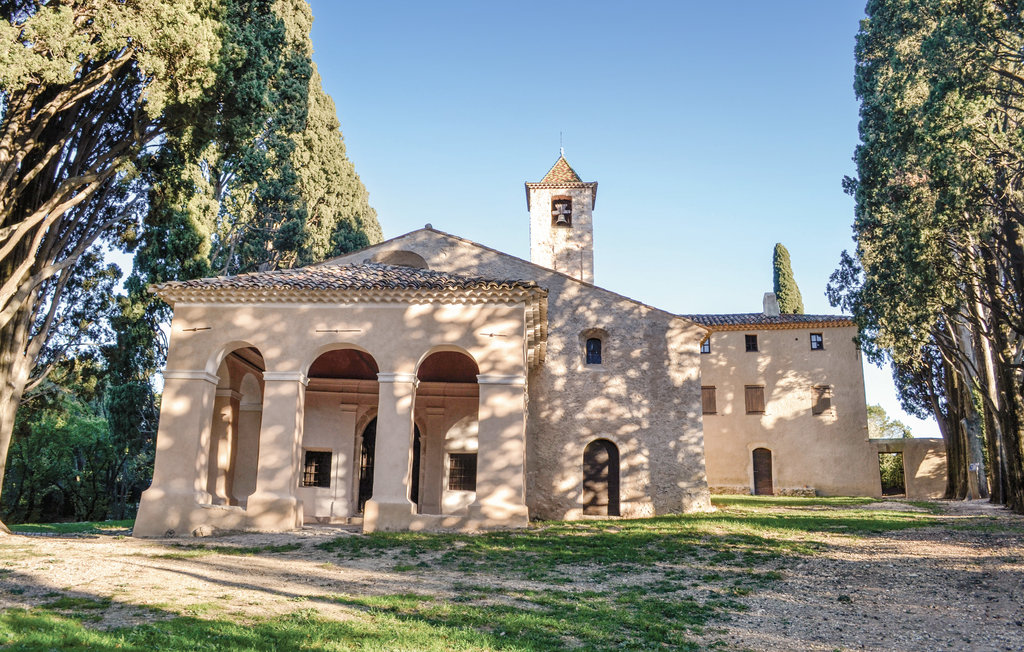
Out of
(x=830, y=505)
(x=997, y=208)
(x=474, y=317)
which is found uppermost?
(x=997, y=208)

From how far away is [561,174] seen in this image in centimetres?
2823

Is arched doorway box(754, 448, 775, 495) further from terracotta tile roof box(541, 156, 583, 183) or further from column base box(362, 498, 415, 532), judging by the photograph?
column base box(362, 498, 415, 532)

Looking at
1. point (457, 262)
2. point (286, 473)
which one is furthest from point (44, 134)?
point (457, 262)

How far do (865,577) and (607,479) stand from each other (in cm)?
1065

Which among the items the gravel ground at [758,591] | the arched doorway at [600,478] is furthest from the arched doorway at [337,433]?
the arched doorway at [600,478]

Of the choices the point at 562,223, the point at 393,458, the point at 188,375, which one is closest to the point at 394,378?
the point at 393,458

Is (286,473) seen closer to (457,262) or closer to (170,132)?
(170,132)

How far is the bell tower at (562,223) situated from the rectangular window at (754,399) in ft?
33.0

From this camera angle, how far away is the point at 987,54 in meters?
12.2

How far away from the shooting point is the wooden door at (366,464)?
18656mm

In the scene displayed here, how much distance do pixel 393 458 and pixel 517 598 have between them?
21.7ft

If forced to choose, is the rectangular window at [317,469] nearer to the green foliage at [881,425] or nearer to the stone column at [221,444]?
the stone column at [221,444]

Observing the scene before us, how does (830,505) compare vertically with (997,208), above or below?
below

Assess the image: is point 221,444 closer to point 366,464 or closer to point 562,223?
point 366,464
